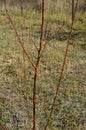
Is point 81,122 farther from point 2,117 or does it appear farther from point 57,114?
point 2,117

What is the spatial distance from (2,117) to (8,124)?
147 mm

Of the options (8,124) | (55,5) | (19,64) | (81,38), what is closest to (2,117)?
(8,124)

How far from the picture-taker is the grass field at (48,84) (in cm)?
324

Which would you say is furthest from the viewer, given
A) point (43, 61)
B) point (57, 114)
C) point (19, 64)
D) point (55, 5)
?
point (55, 5)

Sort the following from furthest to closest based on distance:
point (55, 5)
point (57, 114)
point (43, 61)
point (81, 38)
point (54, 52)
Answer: point (55, 5), point (81, 38), point (54, 52), point (43, 61), point (57, 114)

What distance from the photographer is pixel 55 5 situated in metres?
10.6

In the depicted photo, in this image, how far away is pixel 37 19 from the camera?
9.08 m

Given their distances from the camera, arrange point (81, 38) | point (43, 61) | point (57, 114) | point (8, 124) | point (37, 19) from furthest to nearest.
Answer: point (37, 19) < point (81, 38) < point (43, 61) < point (57, 114) < point (8, 124)

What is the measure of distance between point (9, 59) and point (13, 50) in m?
0.60

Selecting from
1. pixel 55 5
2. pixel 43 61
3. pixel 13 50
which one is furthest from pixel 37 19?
pixel 43 61

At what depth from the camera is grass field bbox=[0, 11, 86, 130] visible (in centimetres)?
324

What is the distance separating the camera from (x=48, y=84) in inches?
168

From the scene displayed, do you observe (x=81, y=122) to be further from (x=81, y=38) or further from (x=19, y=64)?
(x=81, y=38)

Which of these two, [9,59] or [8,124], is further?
[9,59]
